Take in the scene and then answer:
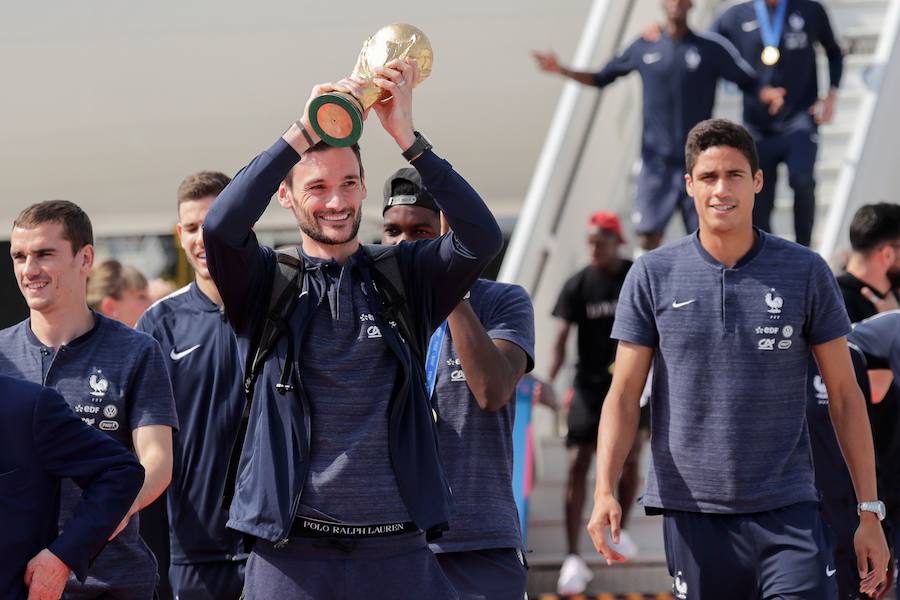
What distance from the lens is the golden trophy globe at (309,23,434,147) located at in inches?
128

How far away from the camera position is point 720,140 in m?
4.60

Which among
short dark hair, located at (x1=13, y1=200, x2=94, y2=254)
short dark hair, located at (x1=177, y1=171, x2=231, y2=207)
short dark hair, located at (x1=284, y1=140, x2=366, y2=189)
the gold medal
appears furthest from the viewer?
the gold medal

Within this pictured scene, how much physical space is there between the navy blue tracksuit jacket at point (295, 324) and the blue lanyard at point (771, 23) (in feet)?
19.8

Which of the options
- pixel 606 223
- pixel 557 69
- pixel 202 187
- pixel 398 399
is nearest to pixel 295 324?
pixel 398 399

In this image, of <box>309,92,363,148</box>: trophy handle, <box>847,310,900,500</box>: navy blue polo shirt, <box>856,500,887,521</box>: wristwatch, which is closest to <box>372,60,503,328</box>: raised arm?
<box>309,92,363,148</box>: trophy handle

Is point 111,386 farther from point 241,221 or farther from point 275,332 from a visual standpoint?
point 241,221

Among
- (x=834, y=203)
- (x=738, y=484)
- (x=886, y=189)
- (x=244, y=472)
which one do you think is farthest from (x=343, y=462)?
(x=886, y=189)

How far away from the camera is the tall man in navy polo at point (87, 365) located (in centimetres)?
407

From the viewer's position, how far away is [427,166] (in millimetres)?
3416

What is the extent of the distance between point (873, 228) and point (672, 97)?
10.3ft

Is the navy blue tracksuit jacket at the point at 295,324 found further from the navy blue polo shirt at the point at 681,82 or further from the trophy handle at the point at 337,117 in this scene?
the navy blue polo shirt at the point at 681,82

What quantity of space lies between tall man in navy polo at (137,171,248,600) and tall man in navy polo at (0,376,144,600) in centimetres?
103

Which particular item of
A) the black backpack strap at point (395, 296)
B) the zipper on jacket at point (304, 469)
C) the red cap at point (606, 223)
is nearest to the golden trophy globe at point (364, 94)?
the black backpack strap at point (395, 296)

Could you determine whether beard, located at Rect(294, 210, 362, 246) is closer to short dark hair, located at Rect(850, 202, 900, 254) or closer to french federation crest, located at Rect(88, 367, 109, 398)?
french federation crest, located at Rect(88, 367, 109, 398)
